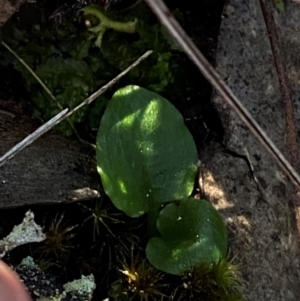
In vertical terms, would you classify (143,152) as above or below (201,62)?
below

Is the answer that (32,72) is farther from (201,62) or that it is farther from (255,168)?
(201,62)

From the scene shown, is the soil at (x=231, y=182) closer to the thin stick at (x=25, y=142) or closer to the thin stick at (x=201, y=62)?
the thin stick at (x=25, y=142)

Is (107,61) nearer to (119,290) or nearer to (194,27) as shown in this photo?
(194,27)

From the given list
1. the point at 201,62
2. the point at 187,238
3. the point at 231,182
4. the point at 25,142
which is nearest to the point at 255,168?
the point at 231,182

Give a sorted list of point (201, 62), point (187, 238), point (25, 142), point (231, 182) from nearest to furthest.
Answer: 1. point (201, 62)
2. point (25, 142)
3. point (187, 238)
4. point (231, 182)

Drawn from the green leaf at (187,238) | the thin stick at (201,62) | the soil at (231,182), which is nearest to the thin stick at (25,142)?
the soil at (231,182)

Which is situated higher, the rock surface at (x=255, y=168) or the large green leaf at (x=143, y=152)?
the large green leaf at (x=143, y=152)

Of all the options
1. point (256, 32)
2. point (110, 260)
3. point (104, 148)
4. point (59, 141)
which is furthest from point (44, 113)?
point (256, 32)
